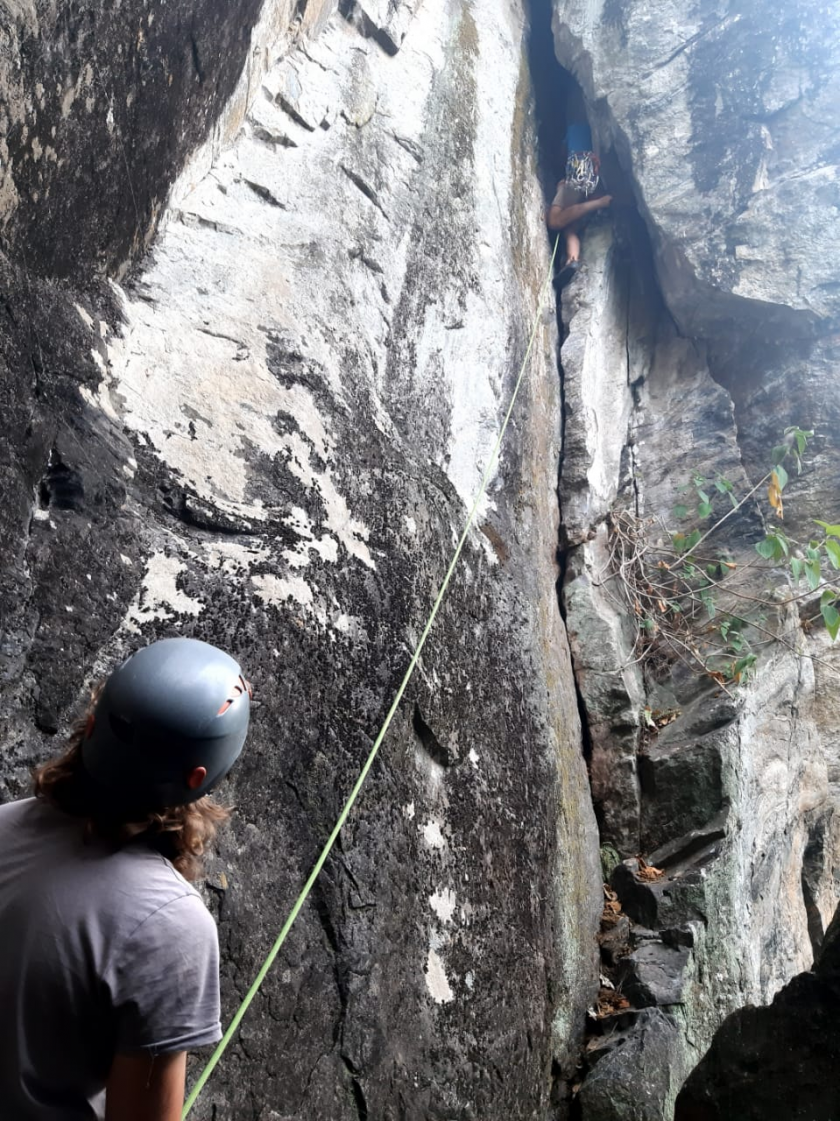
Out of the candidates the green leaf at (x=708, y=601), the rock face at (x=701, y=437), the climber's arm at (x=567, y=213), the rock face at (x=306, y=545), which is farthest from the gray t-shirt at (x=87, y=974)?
the climber's arm at (x=567, y=213)

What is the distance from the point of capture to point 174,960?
43.2 inches

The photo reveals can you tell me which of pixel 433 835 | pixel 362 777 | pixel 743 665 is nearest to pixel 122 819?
pixel 362 777

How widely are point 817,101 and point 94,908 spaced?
733cm

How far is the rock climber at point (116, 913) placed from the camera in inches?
42.0

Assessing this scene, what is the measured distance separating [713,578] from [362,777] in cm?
347

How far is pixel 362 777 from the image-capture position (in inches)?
88.2

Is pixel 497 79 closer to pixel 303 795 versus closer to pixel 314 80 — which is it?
pixel 314 80

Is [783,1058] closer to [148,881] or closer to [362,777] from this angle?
[362,777]

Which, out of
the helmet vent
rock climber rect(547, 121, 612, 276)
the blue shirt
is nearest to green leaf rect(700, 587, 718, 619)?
rock climber rect(547, 121, 612, 276)

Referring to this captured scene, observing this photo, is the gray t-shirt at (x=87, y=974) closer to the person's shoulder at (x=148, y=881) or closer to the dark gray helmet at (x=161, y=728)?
the person's shoulder at (x=148, y=881)

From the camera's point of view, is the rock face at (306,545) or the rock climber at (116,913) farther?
the rock face at (306,545)

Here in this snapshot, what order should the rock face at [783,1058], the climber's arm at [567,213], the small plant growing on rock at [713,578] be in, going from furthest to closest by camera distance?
the climber's arm at [567,213] < the small plant growing on rock at [713,578] < the rock face at [783,1058]

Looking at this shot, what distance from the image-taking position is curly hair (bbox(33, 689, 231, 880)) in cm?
117

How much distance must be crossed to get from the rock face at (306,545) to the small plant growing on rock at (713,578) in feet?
2.63
